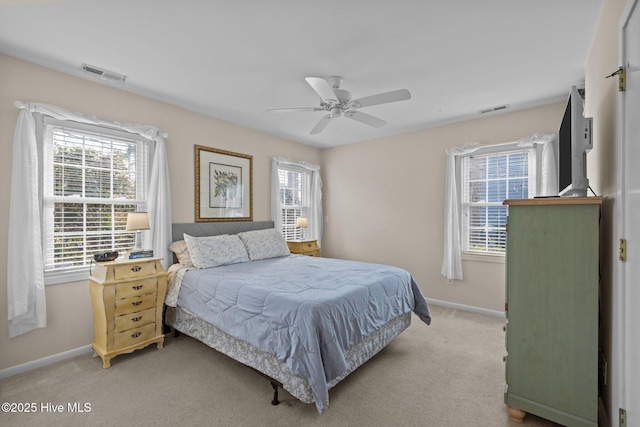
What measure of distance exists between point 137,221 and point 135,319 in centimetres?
A: 94

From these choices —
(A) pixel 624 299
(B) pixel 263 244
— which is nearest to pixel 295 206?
(B) pixel 263 244

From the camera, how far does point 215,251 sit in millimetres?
3457

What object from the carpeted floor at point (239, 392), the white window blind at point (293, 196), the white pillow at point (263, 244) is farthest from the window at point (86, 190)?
the white window blind at point (293, 196)

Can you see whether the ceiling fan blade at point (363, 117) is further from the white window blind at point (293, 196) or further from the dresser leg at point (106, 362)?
the dresser leg at point (106, 362)

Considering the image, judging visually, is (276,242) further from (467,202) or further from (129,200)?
(467,202)

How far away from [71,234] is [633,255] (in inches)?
164

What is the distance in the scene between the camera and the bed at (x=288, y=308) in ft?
6.49

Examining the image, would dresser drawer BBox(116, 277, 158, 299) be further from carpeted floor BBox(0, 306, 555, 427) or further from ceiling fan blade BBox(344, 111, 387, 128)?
ceiling fan blade BBox(344, 111, 387, 128)

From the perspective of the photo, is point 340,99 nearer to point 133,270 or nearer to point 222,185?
point 222,185

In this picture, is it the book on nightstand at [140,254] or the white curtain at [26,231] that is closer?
the white curtain at [26,231]

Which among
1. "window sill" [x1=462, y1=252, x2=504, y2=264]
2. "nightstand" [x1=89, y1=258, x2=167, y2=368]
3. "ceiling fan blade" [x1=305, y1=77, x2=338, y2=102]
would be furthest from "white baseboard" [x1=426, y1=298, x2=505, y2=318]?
"nightstand" [x1=89, y1=258, x2=167, y2=368]

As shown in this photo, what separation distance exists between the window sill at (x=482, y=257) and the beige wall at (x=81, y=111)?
381 centimetres

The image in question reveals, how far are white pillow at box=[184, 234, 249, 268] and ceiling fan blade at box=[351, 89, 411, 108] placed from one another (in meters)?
2.20

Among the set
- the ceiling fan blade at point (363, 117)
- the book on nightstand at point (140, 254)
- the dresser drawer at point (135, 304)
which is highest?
the ceiling fan blade at point (363, 117)
